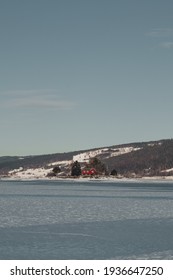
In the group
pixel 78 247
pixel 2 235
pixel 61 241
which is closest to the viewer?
pixel 78 247

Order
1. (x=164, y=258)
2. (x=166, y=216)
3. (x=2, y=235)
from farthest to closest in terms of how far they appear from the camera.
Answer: (x=166, y=216)
(x=2, y=235)
(x=164, y=258)

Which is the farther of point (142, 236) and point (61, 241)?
point (142, 236)

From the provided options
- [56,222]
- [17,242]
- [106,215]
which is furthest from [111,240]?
[106,215]

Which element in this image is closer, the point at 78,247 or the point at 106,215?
the point at 78,247

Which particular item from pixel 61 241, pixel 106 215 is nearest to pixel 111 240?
pixel 61 241
